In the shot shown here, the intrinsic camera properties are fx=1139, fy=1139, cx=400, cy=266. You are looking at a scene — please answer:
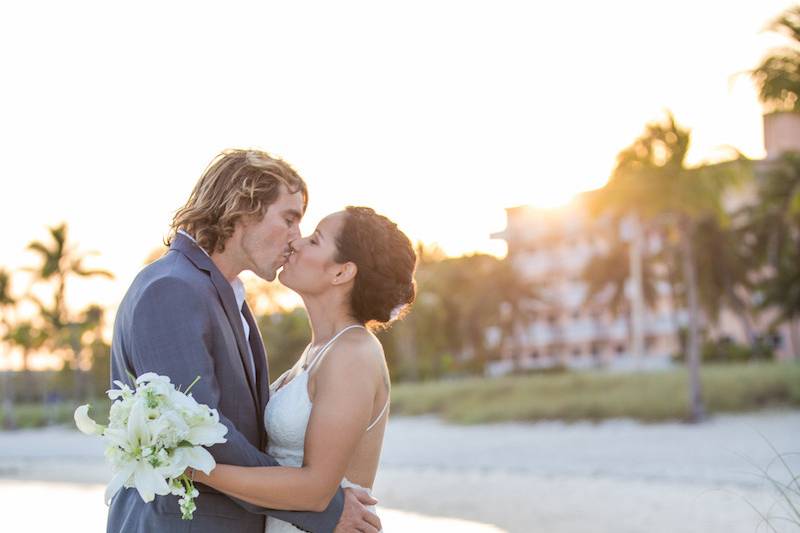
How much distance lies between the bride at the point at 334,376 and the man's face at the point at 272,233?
0.11 meters

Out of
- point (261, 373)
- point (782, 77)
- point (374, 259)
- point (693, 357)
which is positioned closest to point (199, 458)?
point (261, 373)

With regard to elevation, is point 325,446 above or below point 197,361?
below

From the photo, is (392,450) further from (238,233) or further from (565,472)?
(238,233)

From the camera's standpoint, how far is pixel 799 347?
55188mm

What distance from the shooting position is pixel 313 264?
3.94 m

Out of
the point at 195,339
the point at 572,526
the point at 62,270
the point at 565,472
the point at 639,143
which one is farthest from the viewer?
the point at 62,270

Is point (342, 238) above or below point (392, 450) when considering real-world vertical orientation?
above

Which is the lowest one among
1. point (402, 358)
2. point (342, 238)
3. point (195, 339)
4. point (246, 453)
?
point (402, 358)

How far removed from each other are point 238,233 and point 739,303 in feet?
176

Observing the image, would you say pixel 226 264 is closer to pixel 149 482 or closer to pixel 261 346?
pixel 261 346

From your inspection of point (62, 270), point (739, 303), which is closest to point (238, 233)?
point (739, 303)

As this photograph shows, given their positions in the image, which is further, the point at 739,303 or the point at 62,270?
the point at 62,270

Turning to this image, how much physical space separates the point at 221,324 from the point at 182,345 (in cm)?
18

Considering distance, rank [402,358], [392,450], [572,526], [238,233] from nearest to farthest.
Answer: [238,233] → [572,526] → [392,450] → [402,358]
